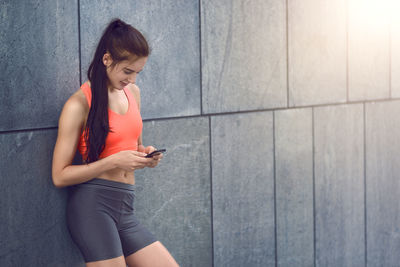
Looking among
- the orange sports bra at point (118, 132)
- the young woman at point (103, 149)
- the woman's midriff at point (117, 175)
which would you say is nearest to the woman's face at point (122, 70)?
the young woman at point (103, 149)

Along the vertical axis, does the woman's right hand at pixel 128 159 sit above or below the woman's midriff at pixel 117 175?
above

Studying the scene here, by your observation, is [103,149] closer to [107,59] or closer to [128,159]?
[128,159]

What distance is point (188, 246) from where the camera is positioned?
502 cm

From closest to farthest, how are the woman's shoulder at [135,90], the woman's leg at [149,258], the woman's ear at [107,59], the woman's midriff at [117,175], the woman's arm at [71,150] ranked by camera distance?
the woman's arm at [71,150], the woman's ear at [107,59], the woman's midriff at [117,175], the woman's leg at [149,258], the woman's shoulder at [135,90]

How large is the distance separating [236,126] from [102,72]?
→ 2.05 metres

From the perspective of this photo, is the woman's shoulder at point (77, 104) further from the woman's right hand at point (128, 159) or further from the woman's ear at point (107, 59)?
the woman's right hand at point (128, 159)

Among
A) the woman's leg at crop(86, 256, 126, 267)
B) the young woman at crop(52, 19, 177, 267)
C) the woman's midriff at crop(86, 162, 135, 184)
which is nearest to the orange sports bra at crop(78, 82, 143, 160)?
the young woman at crop(52, 19, 177, 267)

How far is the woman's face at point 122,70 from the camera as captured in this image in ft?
11.6

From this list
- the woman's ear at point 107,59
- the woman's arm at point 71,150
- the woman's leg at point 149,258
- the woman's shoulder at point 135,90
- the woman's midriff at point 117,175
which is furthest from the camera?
the woman's shoulder at point 135,90

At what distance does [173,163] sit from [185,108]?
1.58 ft

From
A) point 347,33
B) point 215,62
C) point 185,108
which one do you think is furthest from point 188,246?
point 347,33

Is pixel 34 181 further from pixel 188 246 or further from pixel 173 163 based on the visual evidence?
pixel 188 246

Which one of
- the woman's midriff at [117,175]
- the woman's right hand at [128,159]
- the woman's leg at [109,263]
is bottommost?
the woman's leg at [109,263]

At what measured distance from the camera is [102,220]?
11.6 ft
